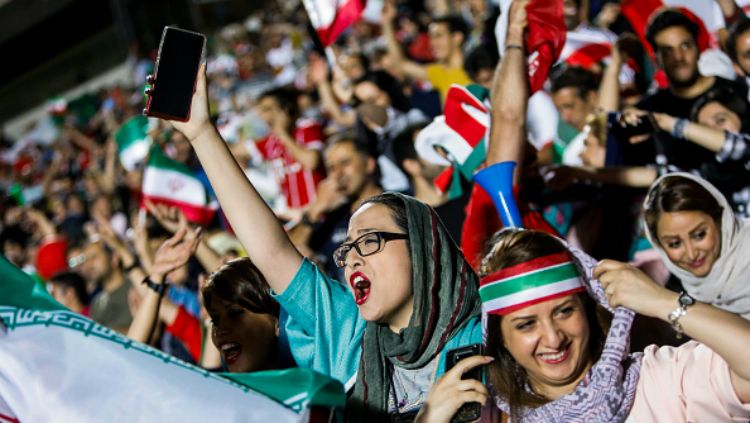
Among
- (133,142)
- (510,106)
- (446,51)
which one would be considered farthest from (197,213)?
(510,106)

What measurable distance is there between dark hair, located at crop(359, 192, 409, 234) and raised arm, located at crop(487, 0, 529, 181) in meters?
0.60

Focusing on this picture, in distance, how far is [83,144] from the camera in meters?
14.0

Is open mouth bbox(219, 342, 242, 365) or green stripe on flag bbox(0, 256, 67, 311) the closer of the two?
green stripe on flag bbox(0, 256, 67, 311)

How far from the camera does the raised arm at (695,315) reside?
5.59 ft

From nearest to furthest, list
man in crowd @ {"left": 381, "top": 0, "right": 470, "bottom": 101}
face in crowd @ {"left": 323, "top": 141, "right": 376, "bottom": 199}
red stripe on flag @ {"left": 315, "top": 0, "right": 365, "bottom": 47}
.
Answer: face in crowd @ {"left": 323, "top": 141, "right": 376, "bottom": 199} < red stripe on flag @ {"left": 315, "top": 0, "right": 365, "bottom": 47} < man in crowd @ {"left": 381, "top": 0, "right": 470, "bottom": 101}

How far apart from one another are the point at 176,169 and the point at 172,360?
3.29 metres

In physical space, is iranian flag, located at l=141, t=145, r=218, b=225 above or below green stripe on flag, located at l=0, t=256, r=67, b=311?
below

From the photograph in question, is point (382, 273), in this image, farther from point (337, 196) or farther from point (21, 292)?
point (337, 196)

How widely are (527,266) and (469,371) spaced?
0.29 m

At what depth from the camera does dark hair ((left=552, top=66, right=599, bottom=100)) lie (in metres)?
4.36

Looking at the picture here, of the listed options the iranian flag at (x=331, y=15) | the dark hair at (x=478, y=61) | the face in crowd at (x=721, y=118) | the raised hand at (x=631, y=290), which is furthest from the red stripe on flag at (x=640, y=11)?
the raised hand at (x=631, y=290)

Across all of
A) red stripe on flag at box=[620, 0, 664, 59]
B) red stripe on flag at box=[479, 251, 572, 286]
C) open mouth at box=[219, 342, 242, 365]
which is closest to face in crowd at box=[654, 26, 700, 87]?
red stripe on flag at box=[620, 0, 664, 59]

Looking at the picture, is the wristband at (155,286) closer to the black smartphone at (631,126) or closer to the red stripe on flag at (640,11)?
the black smartphone at (631,126)

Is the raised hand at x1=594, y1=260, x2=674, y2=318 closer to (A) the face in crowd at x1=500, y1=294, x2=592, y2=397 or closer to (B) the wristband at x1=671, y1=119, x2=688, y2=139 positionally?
(A) the face in crowd at x1=500, y1=294, x2=592, y2=397
